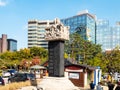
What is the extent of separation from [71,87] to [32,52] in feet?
329

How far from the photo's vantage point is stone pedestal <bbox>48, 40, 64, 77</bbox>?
973 inches

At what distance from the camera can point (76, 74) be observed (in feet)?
120

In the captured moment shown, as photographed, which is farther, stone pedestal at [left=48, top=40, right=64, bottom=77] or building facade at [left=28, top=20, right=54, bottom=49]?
building facade at [left=28, top=20, right=54, bottom=49]

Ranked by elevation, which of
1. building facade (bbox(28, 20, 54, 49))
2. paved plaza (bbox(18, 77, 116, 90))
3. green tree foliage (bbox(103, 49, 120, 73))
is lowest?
paved plaza (bbox(18, 77, 116, 90))

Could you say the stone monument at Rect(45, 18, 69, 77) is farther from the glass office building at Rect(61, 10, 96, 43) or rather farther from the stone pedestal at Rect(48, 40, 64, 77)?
the glass office building at Rect(61, 10, 96, 43)

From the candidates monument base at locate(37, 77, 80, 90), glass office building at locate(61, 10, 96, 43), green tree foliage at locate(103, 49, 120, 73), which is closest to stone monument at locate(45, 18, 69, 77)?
monument base at locate(37, 77, 80, 90)

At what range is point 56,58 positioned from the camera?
24.8 metres

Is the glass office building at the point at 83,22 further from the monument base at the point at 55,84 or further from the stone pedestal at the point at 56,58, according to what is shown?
the monument base at the point at 55,84

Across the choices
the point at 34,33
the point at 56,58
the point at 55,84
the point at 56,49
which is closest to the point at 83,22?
the point at 34,33

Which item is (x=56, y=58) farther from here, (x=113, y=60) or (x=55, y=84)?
(x=113, y=60)

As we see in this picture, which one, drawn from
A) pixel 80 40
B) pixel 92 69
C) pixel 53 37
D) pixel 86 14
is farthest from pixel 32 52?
pixel 53 37

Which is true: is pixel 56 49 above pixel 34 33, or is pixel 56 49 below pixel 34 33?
below

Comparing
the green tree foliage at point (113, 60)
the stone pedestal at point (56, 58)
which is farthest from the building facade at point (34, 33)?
the stone pedestal at point (56, 58)

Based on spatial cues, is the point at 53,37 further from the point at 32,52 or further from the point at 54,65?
the point at 32,52
